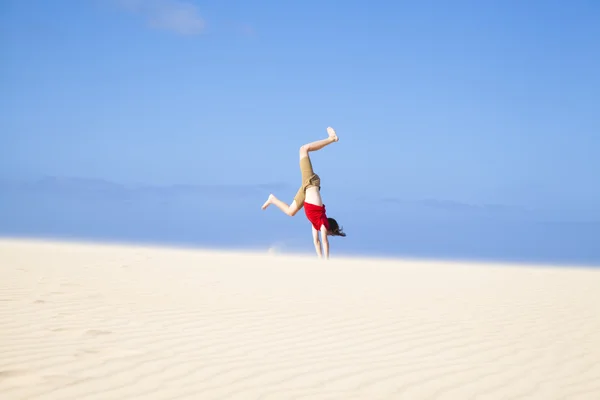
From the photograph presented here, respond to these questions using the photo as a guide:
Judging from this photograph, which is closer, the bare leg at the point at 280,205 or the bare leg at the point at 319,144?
the bare leg at the point at 319,144

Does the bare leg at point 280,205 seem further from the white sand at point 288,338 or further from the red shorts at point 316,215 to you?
the white sand at point 288,338

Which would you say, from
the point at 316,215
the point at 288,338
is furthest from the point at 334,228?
the point at 288,338

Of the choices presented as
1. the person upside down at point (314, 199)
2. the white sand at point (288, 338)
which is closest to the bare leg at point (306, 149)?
the person upside down at point (314, 199)

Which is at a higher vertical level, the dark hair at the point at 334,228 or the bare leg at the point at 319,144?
the bare leg at the point at 319,144

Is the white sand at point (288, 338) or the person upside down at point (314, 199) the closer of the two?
the white sand at point (288, 338)

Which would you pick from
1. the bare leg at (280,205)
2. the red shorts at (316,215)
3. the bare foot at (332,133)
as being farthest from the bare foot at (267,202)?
the bare foot at (332,133)

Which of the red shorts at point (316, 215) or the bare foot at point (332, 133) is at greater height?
the bare foot at point (332, 133)

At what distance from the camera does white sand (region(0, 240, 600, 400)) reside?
3.93m

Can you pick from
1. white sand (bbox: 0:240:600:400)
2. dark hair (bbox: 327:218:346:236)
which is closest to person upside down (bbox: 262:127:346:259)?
dark hair (bbox: 327:218:346:236)

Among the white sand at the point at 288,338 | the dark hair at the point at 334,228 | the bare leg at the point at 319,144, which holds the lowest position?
the white sand at the point at 288,338

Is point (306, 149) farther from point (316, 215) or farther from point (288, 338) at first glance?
point (288, 338)

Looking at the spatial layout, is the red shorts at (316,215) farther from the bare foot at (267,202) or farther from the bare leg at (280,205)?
the bare foot at (267,202)

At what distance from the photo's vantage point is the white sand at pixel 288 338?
393 centimetres

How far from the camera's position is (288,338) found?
5.22 m
